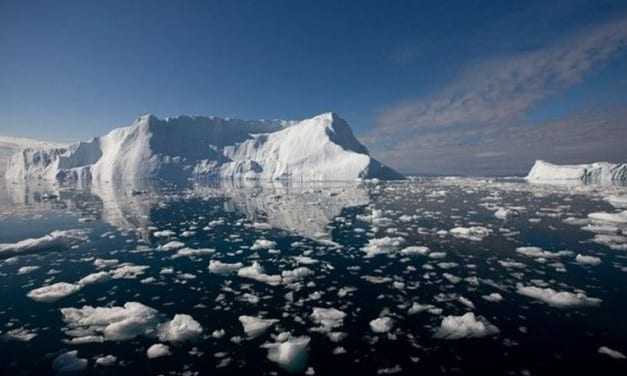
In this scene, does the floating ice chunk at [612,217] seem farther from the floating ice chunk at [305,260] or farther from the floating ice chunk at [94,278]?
the floating ice chunk at [94,278]

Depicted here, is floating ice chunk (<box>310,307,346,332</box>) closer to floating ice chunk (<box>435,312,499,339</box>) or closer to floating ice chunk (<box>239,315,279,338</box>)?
floating ice chunk (<box>239,315,279,338</box>)

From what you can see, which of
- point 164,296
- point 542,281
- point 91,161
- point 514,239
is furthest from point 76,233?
point 91,161

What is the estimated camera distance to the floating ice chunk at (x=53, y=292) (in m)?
8.20

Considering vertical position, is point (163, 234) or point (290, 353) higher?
point (163, 234)

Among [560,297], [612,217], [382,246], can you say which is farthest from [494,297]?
[612,217]

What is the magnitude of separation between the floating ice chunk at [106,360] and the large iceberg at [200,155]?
66859 millimetres

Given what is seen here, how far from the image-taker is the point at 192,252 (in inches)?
500

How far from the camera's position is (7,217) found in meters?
22.5

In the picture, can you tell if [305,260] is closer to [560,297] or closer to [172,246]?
[172,246]

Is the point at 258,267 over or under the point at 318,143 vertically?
under

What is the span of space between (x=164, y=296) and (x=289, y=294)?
10.1 feet

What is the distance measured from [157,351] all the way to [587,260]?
12.5 meters

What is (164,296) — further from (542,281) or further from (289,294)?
(542,281)

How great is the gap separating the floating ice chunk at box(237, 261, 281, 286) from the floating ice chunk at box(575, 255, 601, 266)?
963cm
